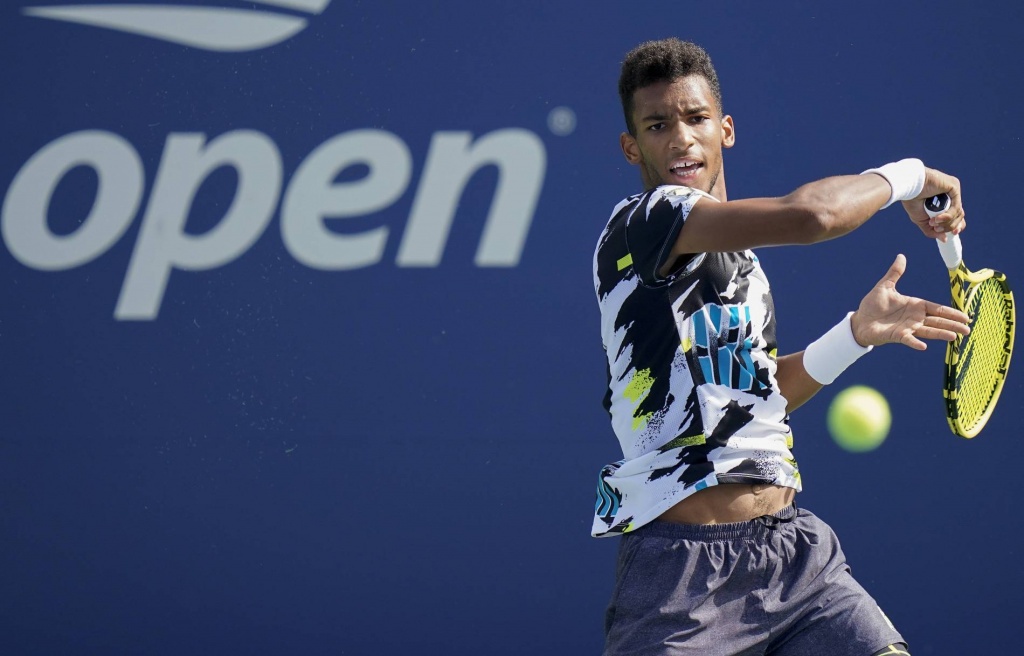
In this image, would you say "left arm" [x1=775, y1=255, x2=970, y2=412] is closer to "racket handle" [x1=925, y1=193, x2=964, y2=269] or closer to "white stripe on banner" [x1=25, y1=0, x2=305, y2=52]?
"racket handle" [x1=925, y1=193, x2=964, y2=269]

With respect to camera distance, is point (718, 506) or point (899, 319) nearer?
point (718, 506)

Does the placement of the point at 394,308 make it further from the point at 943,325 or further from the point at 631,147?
the point at 943,325

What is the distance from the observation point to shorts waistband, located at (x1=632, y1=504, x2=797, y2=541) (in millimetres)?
2049

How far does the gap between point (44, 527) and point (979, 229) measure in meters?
2.86

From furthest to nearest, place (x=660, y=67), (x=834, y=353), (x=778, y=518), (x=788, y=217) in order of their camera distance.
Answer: (x=834, y=353)
(x=660, y=67)
(x=778, y=518)
(x=788, y=217)

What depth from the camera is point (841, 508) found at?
362 centimetres

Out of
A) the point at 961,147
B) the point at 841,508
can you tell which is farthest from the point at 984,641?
the point at 961,147

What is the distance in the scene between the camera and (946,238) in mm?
2312

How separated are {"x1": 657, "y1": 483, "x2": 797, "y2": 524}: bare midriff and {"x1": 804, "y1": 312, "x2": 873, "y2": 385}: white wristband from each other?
0.35 metres

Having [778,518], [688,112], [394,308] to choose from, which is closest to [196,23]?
[394,308]

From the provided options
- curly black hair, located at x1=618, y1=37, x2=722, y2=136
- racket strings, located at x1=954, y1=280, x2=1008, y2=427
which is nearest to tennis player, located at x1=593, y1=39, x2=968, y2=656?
curly black hair, located at x1=618, y1=37, x2=722, y2=136

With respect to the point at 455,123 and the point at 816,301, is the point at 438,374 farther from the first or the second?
the point at 816,301

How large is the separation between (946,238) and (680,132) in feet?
1.77

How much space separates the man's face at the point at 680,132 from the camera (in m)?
2.20
